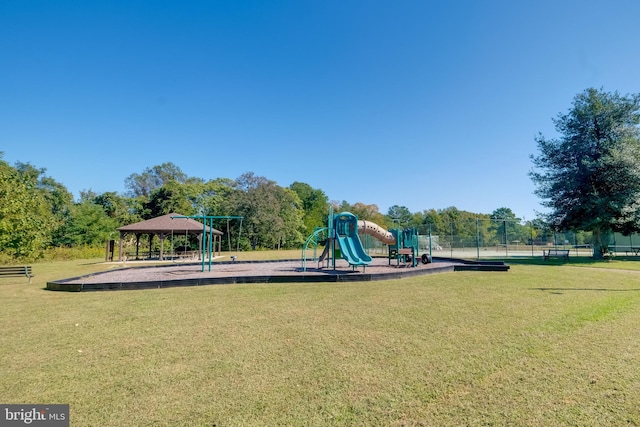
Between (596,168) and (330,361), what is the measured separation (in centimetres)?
2307

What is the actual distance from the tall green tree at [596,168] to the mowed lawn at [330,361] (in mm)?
15990

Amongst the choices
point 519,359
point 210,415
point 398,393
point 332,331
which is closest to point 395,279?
point 332,331

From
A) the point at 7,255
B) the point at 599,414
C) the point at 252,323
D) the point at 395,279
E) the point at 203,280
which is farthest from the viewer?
→ the point at 7,255

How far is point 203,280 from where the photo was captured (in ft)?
31.0

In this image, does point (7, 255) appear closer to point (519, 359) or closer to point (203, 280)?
point (203, 280)

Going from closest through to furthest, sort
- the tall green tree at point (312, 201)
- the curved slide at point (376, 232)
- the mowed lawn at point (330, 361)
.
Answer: the mowed lawn at point (330, 361) → the curved slide at point (376, 232) → the tall green tree at point (312, 201)

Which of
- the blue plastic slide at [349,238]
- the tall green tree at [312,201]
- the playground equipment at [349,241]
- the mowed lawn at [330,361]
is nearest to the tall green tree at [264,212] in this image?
the tall green tree at [312,201]

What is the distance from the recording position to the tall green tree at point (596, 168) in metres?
18.0

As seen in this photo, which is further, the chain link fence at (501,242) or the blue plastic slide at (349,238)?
the chain link fence at (501,242)

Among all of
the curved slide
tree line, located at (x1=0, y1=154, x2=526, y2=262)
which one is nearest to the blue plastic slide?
the curved slide

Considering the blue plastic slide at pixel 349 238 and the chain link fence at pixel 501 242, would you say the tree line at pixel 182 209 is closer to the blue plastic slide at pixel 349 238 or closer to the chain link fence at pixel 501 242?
the chain link fence at pixel 501 242

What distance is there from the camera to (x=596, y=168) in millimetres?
18734

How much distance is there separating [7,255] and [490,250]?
3801 cm

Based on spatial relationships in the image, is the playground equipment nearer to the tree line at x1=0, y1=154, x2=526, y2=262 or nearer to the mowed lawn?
the mowed lawn
